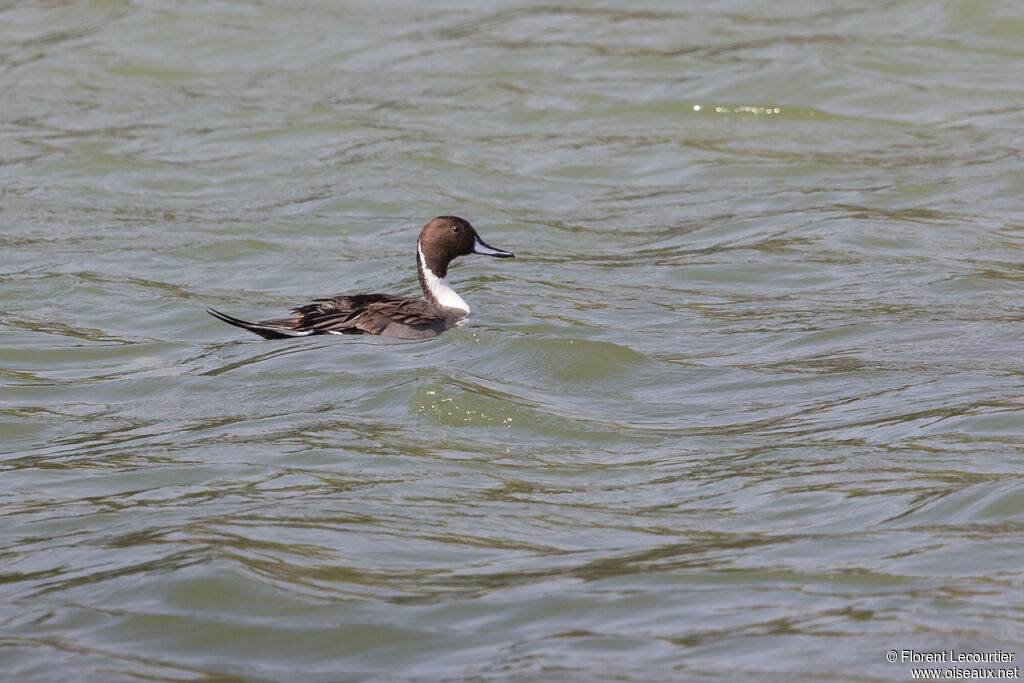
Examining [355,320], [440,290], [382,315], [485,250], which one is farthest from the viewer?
[485,250]

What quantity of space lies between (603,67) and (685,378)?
8.74 m

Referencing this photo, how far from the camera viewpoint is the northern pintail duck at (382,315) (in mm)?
9508

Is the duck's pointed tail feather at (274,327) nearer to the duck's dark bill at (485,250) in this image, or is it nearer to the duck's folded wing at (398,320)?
the duck's folded wing at (398,320)

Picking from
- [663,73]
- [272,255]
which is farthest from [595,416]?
[663,73]

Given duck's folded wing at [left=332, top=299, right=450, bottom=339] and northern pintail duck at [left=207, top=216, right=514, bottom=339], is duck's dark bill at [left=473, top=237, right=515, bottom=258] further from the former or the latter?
duck's folded wing at [left=332, top=299, right=450, bottom=339]

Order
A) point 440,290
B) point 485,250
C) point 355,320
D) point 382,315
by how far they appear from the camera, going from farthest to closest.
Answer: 1. point 485,250
2. point 440,290
3. point 382,315
4. point 355,320

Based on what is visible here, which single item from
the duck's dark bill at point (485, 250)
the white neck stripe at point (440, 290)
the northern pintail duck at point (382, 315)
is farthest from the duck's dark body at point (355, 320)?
the duck's dark bill at point (485, 250)

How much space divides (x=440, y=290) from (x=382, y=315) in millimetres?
862

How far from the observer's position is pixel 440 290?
1043cm

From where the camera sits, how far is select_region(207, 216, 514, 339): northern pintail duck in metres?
9.51

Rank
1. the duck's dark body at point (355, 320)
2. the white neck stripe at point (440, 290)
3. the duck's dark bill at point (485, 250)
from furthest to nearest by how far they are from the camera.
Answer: the duck's dark bill at point (485, 250), the white neck stripe at point (440, 290), the duck's dark body at point (355, 320)

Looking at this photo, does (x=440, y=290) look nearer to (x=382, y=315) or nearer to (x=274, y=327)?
(x=382, y=315)

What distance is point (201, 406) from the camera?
27.8ft

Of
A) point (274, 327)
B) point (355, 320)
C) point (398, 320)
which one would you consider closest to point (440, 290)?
point (398, 320)
